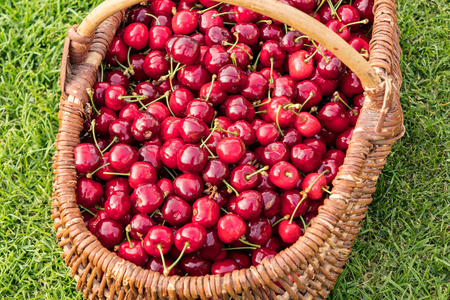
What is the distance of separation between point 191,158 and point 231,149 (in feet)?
0.69

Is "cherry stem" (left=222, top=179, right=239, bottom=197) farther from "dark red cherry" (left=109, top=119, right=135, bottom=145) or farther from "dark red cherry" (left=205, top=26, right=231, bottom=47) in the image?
"dark red cherry" (left=205, top=26, right=231, bottom=47)

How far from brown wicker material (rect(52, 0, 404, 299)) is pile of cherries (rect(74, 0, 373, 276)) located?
0.11 metres

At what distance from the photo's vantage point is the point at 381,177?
9.23 feet

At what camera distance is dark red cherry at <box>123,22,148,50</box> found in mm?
2717

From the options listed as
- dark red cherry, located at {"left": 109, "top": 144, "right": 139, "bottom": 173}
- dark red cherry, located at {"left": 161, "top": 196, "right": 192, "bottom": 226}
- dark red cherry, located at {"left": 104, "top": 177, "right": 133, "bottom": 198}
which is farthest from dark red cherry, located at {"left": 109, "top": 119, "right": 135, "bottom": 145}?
dark red cherry, located at {"left": 161, "top": 196, "right": 192, "bottom": 226}

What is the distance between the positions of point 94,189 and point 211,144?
0.63 metres

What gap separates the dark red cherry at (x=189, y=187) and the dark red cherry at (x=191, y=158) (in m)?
0.04

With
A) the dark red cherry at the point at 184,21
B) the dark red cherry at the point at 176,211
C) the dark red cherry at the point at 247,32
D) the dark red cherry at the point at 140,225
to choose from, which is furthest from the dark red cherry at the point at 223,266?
the dark red cherry at the point at 184,21

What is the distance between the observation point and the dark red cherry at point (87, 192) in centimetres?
226

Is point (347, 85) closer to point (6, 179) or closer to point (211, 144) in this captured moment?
point (211, 144)

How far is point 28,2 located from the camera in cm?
351

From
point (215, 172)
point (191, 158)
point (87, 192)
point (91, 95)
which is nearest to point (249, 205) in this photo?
point (215, 172)

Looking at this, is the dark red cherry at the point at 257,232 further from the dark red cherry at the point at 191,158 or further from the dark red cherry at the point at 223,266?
the dark red cherry at the point at 191,158

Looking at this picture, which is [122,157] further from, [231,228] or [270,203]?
[270,203]
